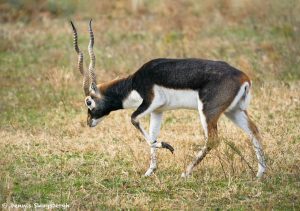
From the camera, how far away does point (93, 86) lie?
8.86m

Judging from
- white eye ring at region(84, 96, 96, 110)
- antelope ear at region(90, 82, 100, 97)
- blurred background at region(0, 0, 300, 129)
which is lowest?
white eye ring at region(84, 96, 96, 110)

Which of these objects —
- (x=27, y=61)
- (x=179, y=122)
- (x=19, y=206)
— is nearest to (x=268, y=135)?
(x=179, y=122)

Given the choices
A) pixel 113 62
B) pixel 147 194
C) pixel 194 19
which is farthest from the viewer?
pixel 194 19

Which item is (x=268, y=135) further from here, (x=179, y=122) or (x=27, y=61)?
(x=27, y=61)

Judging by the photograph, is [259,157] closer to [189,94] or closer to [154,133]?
[189,94]

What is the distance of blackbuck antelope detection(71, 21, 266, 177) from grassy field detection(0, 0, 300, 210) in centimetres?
26

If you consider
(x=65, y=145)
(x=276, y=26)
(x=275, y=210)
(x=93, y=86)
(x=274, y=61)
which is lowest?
(x=275, y=210)

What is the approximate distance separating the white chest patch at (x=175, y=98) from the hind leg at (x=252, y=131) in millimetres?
496

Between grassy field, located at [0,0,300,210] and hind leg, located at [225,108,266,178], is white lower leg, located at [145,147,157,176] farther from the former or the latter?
hind leg, located at [225,108,266,178]

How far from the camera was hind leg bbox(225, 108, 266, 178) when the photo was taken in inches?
317

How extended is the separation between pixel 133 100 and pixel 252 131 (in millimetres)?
1437

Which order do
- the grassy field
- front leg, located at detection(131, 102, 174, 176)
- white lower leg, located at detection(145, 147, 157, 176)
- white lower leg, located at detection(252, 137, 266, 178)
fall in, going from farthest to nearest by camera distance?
white lower leg, located at detection(145, 147, 157, 176) → front leg, located at detection(131, 102, 174, 176) → white lower leg, located at detection(252, 137, 266, 178) → the grassy field

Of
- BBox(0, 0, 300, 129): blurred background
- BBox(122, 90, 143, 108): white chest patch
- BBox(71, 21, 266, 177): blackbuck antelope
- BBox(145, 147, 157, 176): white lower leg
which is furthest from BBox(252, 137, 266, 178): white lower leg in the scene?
BBox(0, 0, 300, 129): blurred background

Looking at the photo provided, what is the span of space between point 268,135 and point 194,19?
402 inches
